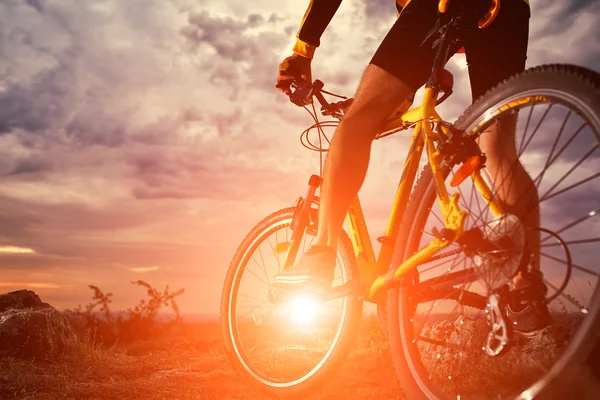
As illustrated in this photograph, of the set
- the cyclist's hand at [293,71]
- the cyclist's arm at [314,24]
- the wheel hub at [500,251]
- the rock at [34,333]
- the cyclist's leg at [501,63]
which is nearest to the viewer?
the wheel hub at [500,251]

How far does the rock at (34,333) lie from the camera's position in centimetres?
531

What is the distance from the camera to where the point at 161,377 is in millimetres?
4012

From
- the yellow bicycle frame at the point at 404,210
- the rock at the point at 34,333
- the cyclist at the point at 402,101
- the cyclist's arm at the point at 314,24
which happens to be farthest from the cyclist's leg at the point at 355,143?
the rock at the point at 34,333

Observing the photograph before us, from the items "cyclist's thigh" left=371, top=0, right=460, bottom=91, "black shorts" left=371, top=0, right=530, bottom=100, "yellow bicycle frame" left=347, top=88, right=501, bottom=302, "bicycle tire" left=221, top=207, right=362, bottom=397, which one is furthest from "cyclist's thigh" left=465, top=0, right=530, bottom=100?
"bicycle tire" left=221, top=207, right=362, bottom=397

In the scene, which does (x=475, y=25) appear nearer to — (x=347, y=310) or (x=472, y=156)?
(x=472, y=156)

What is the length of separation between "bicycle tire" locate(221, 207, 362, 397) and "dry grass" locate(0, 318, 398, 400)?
12 cm

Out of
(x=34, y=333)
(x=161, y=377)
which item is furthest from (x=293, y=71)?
(x=34, y=333)

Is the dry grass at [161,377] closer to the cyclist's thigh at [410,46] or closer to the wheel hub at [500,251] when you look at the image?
the wheel hub at [500,251]

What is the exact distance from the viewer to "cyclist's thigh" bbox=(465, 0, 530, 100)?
2.66 m

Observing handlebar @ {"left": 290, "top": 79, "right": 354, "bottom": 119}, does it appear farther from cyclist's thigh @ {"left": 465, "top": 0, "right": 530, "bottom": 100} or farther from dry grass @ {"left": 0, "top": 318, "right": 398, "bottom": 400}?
dry grass @ {"left": 0, "top": 318, "right": 398, "bottom": 400}

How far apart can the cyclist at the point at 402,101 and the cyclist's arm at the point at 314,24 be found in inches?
28.9

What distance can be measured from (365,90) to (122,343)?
7569 millimetres

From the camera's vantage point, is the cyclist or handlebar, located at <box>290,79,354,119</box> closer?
the cyclist

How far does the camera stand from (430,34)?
2.47 m
